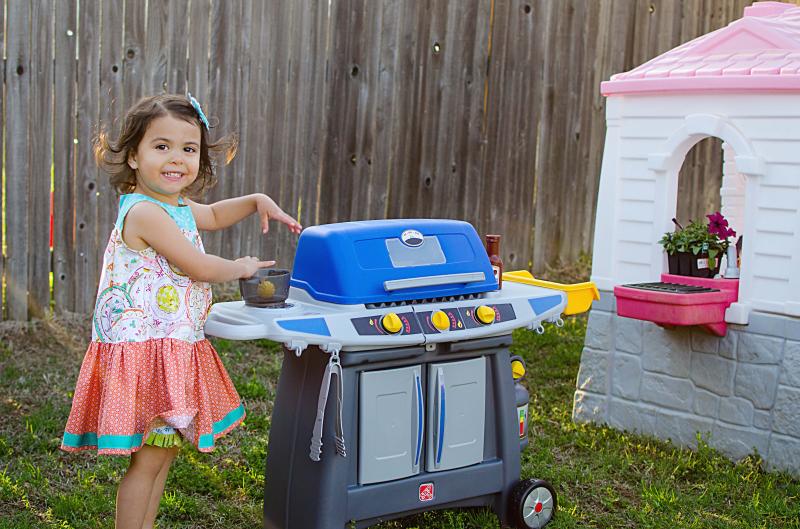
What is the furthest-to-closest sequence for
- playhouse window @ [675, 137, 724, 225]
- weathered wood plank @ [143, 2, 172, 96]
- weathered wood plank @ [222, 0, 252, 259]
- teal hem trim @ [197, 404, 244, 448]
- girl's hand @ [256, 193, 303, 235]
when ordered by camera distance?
playhouse window @ [675, 137, 724, 225]
weathered wood plank @ [222, 0, 252, 259]
weathered wood plank @ [143, 2, 172, 96]
girl's hand @ [256, 193, 303, 235]
teal hem trim @ [197, 404, 244, 448]

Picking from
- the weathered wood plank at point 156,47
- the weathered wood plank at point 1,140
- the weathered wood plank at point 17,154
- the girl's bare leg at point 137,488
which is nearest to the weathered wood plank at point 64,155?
the weathered wood plank at point 17,154

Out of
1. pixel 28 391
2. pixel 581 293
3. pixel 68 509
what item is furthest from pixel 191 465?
pixel 581 293

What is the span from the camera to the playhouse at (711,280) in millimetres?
4180

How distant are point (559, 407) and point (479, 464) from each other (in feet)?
5.17

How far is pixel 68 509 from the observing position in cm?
369

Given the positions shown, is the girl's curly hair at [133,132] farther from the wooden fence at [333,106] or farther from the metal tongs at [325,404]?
the wooden fence at [333,106]

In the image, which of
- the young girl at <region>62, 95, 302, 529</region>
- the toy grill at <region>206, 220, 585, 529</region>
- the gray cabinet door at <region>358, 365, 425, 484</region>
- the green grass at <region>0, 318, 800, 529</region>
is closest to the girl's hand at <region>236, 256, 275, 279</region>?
the young girl at <region>62, 95, 302, 529</region>

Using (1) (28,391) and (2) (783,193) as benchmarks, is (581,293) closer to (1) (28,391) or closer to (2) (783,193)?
(2) (783,193)

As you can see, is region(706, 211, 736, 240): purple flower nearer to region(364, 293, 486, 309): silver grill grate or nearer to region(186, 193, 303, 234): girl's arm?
region(364, 293, 486, 309): silver grill grate

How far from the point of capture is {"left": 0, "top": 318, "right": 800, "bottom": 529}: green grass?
3738 millimetres

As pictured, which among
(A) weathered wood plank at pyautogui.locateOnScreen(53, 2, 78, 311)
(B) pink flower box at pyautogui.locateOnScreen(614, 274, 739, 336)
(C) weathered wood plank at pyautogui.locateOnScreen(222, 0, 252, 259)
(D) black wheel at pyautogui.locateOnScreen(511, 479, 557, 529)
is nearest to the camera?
(D) black wheel at pyautogui.locateOnScreen(511, 479, 557, 529)

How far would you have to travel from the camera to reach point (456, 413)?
3527 millimetres

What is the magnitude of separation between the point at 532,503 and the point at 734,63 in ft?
6.69

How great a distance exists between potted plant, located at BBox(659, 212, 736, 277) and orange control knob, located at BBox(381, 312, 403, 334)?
173 centimetres
